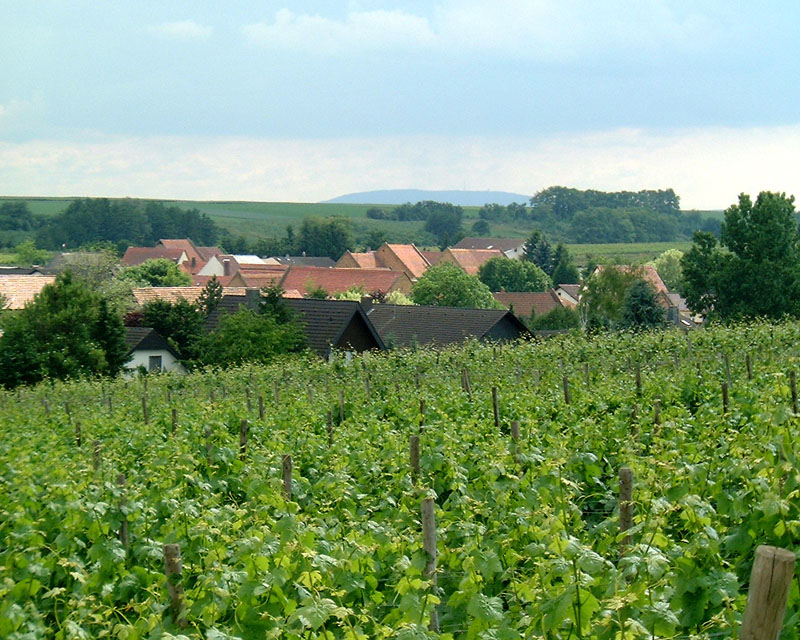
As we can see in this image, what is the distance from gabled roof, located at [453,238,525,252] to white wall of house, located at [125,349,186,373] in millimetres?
97350

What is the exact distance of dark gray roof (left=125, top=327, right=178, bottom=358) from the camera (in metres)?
37.8

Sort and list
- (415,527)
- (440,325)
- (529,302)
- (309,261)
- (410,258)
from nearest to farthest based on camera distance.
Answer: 1. (415,527)
2. (440,325)
3. (529,302)
4. (410,258)
5. (309,261)

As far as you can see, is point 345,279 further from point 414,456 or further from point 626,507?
point 626,507

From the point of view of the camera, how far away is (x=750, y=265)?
147 feet

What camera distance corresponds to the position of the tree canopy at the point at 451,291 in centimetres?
6356

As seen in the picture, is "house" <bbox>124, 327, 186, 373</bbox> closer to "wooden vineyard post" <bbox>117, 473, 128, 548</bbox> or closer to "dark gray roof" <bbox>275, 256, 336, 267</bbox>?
"wooden vineyard post" <bbox>117, 473, 128, 548</bbox>

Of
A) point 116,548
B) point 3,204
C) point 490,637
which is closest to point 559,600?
point 490,637

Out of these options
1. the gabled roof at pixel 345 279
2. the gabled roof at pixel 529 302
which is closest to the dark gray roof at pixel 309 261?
the gabled roof at pixel 345 279

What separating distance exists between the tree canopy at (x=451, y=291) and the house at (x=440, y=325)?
19506mm

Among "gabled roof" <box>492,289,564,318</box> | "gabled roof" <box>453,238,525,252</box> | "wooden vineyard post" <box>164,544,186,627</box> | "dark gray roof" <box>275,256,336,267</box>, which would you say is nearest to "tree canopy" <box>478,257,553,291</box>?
"gabled roof" <box>492,289,564,318</box>

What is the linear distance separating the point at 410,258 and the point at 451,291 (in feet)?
139

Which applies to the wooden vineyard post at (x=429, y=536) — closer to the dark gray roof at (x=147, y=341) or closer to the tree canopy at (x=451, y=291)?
the dark gray roof at (x=147, y=341)

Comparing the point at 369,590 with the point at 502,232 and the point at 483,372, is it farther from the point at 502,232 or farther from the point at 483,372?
the point at 502,232

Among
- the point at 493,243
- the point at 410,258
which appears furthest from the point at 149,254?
the point at 493,243
